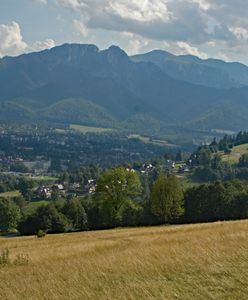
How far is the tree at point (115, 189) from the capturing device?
235ft

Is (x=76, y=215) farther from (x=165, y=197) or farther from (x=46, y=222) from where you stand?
(x=165, y=197)

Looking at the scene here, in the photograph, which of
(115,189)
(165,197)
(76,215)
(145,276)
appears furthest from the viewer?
(76,215)

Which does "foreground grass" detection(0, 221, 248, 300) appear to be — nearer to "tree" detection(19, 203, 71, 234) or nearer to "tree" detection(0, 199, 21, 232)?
"tree" detection(19, 203, 71, 234)

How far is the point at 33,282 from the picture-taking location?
54.1ft

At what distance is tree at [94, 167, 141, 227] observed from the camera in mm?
71500

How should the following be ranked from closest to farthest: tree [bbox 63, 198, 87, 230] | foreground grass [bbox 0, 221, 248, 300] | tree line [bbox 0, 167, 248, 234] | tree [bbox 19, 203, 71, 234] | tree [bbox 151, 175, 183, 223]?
foreground grass [bbox 0, 221, 248, 300]
tree line [bbox 0, 167, 248, 234]
tree [bbox 151, 175, 183, 223]
tree [bbox 19, 203, 71, 234]
tree [bbox 63, 198, 87, 230]

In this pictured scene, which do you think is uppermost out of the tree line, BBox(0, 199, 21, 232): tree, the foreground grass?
the foreground grass

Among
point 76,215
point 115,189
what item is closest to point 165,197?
point 115,189

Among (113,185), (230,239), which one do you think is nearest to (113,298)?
A: (230,239)

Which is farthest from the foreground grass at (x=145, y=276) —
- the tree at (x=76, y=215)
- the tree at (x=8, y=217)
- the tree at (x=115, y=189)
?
the tree at (x=8, y=217)

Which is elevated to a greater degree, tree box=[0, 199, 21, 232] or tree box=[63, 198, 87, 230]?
tree box=[63, 198, 87, 230]

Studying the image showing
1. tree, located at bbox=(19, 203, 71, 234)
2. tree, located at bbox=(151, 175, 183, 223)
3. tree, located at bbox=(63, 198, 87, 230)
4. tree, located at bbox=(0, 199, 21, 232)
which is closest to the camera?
tree, located at bbox=(151, 175, 183, 223)

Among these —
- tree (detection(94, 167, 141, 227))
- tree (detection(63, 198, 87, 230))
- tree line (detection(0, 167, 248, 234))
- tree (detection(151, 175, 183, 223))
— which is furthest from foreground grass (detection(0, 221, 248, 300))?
tree (detection(63, 198, 87, 230))

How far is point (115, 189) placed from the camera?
72.5 meters
